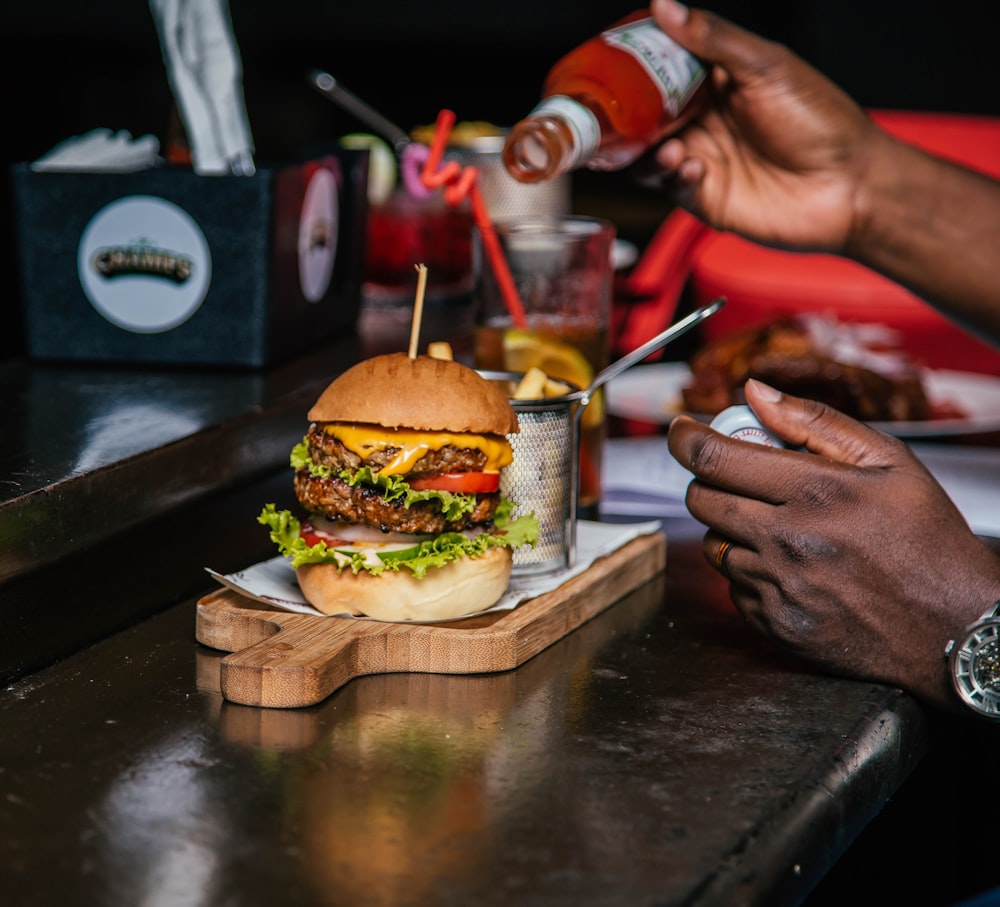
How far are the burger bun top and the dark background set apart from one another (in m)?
2.55

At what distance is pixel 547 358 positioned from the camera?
6.31 ft

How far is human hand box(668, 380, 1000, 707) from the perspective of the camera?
137 cm

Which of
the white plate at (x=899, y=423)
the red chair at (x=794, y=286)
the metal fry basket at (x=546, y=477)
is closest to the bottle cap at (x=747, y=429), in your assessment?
the metal fry basket at (x=546, y=477)

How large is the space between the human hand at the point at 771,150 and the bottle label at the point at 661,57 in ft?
0.14

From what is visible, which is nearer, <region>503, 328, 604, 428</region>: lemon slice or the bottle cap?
the bottle cap

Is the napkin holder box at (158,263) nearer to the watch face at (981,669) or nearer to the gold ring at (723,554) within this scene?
the gold ring at (723,554)

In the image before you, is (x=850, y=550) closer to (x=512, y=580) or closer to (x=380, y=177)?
(x=512, y=580)

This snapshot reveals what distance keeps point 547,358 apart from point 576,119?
0.37 m

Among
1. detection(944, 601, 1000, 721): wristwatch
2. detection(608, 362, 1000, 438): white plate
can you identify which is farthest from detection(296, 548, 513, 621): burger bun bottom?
detection(608, 362, 1000, 438): white plate

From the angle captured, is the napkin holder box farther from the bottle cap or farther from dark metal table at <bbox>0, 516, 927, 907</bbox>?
the bottle cap

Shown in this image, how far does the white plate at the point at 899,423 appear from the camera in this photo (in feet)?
8.20

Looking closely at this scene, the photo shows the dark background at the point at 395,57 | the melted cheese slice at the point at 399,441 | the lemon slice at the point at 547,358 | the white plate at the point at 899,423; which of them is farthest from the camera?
the dark background at the point at 395,57

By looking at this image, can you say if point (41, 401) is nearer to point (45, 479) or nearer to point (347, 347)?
point (45, 479)

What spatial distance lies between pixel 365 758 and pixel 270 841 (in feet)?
0.53
